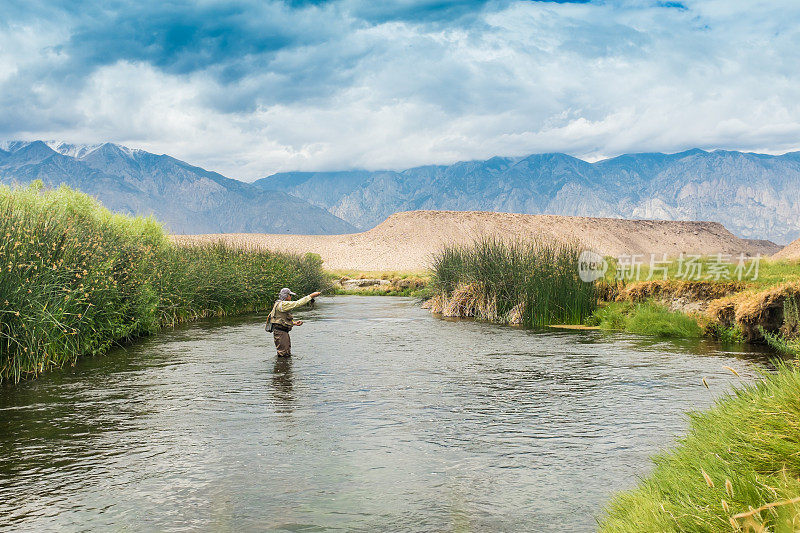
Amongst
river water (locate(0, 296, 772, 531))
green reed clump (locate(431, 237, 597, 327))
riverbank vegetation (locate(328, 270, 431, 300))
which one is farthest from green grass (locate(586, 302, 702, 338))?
riverbank vegetation (locate(328, 270, 431, 300))

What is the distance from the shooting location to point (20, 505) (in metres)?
5.84

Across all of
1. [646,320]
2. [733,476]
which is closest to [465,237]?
[646,320]

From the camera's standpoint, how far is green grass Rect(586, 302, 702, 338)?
17.4 m

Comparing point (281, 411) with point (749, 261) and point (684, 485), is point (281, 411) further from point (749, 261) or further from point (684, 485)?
point (749, 261)

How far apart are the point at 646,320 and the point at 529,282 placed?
13.0ft

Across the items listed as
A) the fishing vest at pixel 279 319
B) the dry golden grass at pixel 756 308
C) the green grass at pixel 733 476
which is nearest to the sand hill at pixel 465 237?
the dry golden grass at pixel 756 308

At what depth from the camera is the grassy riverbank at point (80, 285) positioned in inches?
459

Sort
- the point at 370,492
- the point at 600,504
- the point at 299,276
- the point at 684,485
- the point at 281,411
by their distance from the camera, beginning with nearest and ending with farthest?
the point at 684,485, the point at 600,504, the point at 370,492, the point at 281,411, the point at 299,276

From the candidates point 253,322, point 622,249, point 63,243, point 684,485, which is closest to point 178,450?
point 684,485

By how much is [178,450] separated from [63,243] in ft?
28.1

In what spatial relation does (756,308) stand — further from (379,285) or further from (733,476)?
(379,285)

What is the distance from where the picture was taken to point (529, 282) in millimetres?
21094

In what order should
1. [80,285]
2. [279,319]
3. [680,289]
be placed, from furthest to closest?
[680,289], [279,319], [80,285]

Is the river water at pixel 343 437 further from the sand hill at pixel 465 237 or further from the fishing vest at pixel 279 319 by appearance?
the sand hill at pixel 465 237
